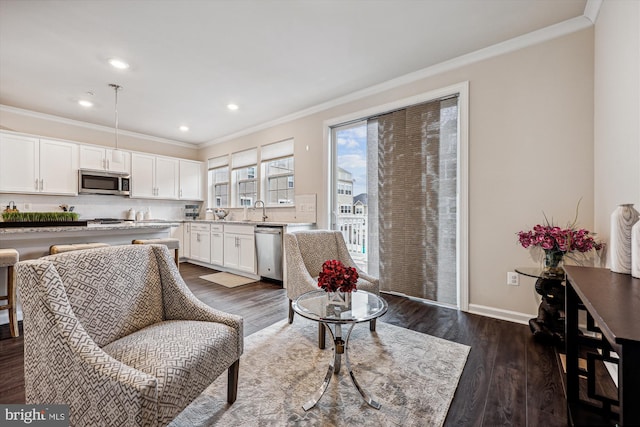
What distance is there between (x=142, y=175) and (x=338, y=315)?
540 cm

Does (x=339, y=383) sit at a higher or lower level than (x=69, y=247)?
lower

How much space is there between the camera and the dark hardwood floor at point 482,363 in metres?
1.47

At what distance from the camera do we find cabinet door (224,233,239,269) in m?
4.67

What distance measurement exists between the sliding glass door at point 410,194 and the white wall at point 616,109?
109 cm

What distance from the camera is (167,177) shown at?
18.9 ft

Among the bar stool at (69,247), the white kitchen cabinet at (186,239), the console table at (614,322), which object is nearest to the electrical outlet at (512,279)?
the console table at (614,322)

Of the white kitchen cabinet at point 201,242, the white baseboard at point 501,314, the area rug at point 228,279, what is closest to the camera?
the white baseboard at point 501,314

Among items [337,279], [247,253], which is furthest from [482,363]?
[247,253]

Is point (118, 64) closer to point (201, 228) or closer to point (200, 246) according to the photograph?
point (201, 228)

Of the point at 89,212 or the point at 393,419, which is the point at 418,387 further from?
the point at 89,212

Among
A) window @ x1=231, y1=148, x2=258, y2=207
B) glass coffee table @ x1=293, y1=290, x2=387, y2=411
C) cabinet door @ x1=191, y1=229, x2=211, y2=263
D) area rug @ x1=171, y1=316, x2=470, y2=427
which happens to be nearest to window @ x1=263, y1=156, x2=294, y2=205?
window @ x1=231, y1=148, x2=258, y2=207

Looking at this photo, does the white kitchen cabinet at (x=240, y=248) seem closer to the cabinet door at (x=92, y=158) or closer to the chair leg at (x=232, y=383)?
the cabinet door at (x=92, y=158)

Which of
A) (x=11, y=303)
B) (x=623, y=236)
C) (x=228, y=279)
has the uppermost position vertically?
(x=623, y=236)

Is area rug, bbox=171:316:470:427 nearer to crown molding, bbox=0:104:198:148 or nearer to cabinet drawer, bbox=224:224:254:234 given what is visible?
cabinet drawer, bbox=224:224:254:234
